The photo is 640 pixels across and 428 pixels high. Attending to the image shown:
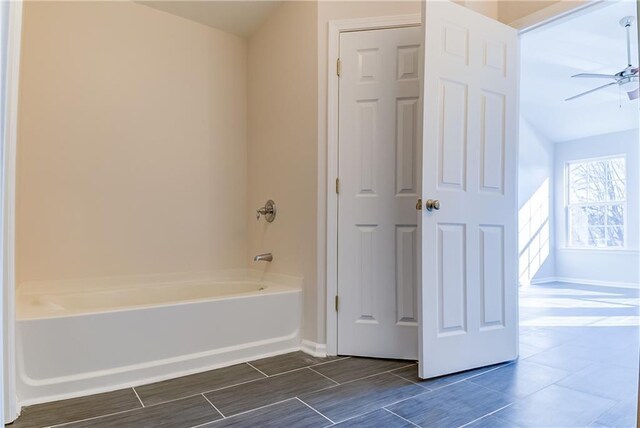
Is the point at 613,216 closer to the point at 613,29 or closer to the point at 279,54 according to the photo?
the point at 613,29

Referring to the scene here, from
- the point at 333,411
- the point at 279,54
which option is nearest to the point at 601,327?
the point at 333,411

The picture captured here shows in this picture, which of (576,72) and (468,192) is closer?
(468,192)

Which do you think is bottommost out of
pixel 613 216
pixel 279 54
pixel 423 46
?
pixel 613 216

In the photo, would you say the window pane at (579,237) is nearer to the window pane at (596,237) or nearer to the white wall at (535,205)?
the window pane at (596,237)

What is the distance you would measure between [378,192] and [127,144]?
6.09 feet

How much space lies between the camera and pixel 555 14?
2230 mm

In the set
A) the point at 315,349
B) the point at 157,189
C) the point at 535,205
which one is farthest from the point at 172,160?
the point at 535,205

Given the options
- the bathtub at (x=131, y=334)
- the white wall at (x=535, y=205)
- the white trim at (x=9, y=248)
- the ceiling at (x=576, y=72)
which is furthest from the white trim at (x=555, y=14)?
the white wall at (x=535, y=205)

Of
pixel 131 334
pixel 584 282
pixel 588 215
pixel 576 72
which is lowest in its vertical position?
pixel 584 282

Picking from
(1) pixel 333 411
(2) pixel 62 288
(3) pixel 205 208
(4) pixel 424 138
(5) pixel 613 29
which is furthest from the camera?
(5) pixel 613 29

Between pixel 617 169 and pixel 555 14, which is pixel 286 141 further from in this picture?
pixel 617 169

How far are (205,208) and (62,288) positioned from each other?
1116mm

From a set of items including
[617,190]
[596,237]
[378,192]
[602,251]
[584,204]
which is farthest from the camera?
[584,204]

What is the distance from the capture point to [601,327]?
10.7 feet
